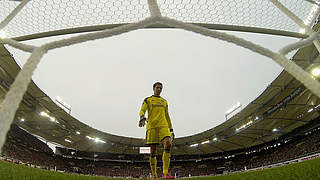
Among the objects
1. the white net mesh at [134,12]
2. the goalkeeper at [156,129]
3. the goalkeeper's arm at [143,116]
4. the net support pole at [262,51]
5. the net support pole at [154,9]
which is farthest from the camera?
the white net mesh at [134,12]

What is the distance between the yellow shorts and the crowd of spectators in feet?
65.7

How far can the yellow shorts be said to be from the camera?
4090 millimetres

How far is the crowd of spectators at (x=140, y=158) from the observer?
21.1 m

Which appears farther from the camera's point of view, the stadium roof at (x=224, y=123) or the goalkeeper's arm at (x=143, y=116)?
the stadium roof at (x=224, y=123)

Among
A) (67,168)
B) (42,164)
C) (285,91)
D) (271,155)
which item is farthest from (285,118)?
(67,168)

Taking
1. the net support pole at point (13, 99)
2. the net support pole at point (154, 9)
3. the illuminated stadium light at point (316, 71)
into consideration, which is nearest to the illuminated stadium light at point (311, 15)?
the net support pole at point (154, 9)

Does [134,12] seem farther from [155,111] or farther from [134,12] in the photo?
[155,111]

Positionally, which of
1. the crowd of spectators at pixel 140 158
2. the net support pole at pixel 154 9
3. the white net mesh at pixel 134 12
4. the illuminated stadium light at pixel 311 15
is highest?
the white net mesh at pixel 134 12

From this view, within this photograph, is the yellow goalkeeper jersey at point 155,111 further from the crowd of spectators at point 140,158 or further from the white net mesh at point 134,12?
the crowd of spectators at point 140,158

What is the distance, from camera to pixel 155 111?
4.39m

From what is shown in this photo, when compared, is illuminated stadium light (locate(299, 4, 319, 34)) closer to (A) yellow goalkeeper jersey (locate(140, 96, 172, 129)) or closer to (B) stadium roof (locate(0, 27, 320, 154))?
(A) yellow goalkeeper jersey (locate(140, 96, 172, 129))

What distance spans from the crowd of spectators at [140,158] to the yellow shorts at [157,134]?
65.7 ft

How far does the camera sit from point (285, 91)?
15.9 meters

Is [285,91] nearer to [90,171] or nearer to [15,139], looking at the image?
[15,139]
